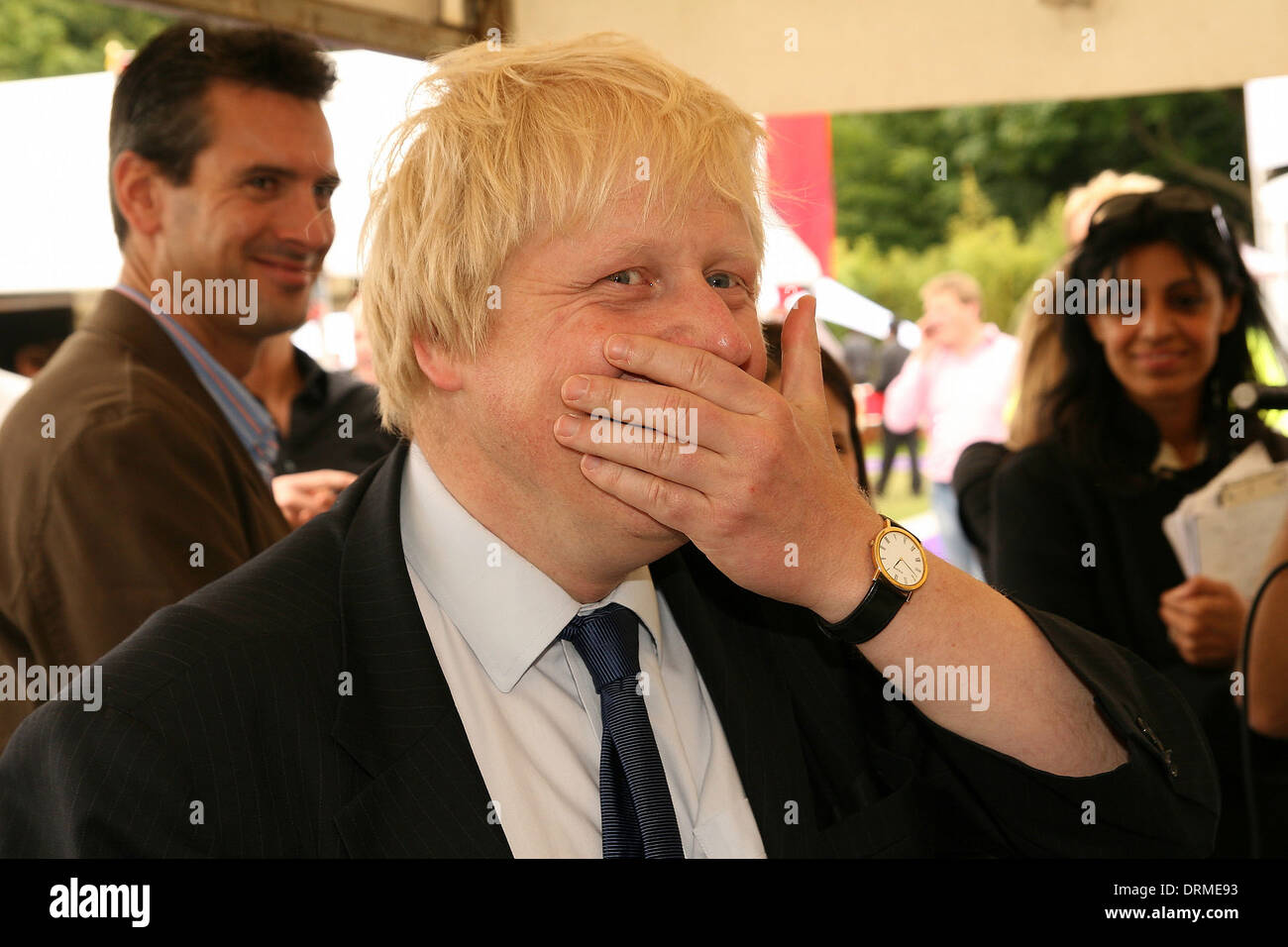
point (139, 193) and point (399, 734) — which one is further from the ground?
point (139, 193)

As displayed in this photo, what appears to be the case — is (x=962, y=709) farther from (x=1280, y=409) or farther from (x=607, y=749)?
(x=1280, y=409)

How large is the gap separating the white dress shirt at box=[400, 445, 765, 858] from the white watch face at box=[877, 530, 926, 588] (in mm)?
296

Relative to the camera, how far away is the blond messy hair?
3.95 feet

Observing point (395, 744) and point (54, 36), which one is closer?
point (395, 744)

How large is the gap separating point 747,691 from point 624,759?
20cm

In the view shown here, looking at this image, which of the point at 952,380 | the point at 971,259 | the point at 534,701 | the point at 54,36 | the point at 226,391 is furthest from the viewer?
the point at 971,259

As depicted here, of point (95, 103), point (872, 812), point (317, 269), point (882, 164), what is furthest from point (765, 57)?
point (882, 164)

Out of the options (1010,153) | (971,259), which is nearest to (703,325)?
(971,259)

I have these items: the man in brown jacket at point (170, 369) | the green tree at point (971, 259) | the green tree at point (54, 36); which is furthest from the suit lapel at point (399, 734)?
the green tree at point (54, 36)

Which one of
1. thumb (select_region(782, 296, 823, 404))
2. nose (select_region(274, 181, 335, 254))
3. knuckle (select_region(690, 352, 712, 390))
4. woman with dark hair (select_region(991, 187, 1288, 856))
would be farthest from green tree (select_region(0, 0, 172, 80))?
knuckle (select_region(690, 352, 712, 390))

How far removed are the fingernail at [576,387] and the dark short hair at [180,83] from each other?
53.9 inches

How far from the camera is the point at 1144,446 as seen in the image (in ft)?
8.78

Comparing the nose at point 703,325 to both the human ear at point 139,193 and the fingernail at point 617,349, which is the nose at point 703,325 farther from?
the human ear at point 139,193

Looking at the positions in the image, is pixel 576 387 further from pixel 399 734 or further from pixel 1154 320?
pixel 1154 320
